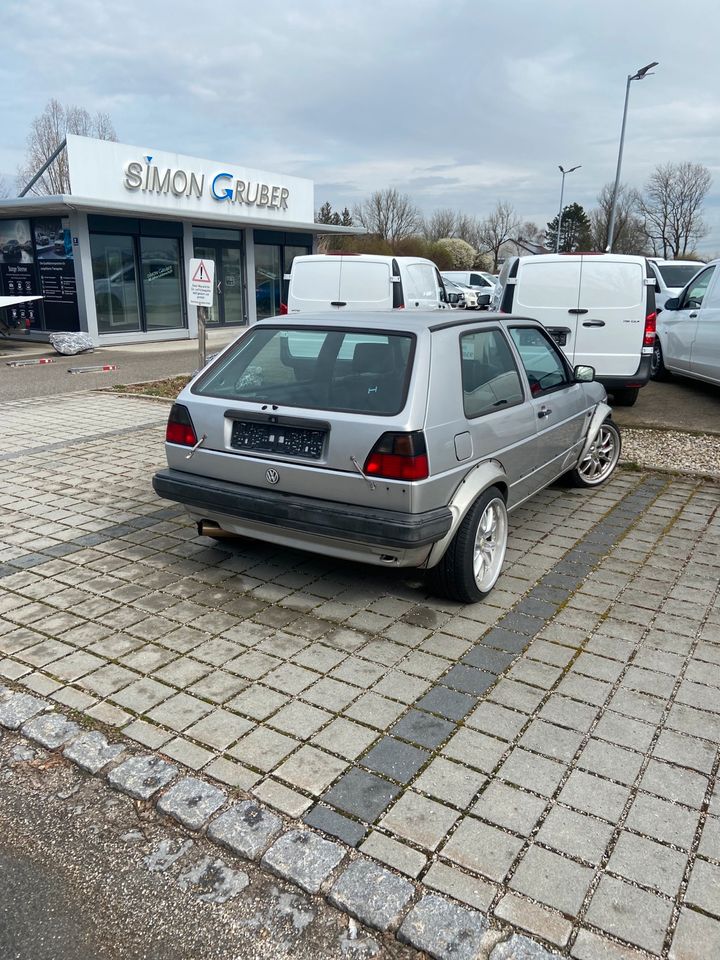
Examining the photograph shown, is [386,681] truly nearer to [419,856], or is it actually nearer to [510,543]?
[419,856]

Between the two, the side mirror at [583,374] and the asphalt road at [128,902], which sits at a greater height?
the side mirror at [583,374]

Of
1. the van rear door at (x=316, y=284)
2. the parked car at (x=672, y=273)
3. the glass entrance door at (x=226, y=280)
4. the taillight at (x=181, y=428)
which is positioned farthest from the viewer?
the glass entrance door at (x=226, y=280)

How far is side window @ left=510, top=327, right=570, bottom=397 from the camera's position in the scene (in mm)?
5355

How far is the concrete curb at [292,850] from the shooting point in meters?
2.26

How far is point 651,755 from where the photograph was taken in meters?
3.10

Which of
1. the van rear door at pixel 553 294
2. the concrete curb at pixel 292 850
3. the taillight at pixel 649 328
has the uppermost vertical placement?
the van rear door at pixel 553 294

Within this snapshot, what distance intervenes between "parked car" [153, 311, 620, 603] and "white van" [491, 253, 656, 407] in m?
4.67

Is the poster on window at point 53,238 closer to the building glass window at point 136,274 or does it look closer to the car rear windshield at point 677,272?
the building glass window at point 136,274

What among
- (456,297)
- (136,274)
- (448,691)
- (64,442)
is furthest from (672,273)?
(448,691)

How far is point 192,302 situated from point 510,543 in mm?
5599

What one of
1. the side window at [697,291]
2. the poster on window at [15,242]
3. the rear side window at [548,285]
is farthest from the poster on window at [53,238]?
the side window at [697,291]

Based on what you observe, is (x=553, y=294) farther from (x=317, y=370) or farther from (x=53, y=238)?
(x=53, y=238)

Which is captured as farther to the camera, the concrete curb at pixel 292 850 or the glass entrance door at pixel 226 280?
the glass entrance door at pixel 226 280

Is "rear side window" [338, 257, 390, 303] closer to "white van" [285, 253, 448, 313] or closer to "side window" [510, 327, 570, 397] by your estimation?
"white van" [285, 253, 448, 313]
